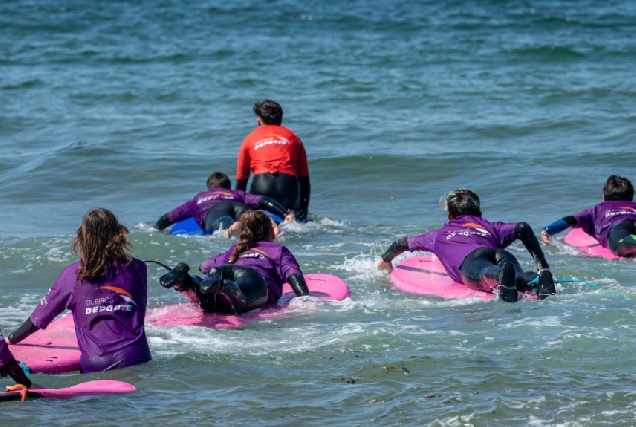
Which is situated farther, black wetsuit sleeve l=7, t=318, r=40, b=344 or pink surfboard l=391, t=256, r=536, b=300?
pink surfboard l=391, t=256, r=536, b=300

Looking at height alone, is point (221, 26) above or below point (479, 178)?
above

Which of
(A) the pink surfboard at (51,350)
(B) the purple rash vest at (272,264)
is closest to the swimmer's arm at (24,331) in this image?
(A) the pink surfboard at (51,350)

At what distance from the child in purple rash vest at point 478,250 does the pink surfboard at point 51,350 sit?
332 centimetres

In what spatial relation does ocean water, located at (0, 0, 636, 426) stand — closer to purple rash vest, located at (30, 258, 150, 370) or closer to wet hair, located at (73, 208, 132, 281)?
purple rash vest, located at (30, 258, 150, 370)

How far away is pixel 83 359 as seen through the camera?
251 inches

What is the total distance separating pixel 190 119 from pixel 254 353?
1370 cm

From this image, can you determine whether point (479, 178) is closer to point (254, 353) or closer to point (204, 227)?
→ point (204, 227)

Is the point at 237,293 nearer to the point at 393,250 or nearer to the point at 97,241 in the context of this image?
the point at 97,241

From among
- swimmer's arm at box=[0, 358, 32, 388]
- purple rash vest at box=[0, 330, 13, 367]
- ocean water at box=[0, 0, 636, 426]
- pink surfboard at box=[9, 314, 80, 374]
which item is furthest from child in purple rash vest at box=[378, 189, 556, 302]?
purple rash vest at box=[0, 330, 13, 367]

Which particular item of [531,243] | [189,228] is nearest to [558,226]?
[531,243]

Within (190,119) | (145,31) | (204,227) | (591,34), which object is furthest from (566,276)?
(145,31)

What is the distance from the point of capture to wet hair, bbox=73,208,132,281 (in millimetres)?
6145

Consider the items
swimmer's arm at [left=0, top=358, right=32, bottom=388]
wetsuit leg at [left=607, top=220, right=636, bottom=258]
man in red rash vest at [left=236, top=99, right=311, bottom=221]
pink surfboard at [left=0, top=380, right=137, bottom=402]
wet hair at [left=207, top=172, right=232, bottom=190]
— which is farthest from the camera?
man in red rash vest at [left=236, top=99, right=311, bottom=221]

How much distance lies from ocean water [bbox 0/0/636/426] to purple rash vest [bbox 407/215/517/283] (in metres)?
A: 0.45
